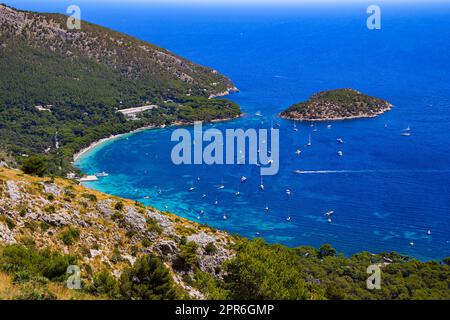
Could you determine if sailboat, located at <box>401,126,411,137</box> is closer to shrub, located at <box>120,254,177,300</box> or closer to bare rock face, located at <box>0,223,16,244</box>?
shrub, located at <box>120,254,177,300</box>

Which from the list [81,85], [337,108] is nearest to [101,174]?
[81,85]

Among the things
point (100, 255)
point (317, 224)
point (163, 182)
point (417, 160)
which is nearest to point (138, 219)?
point (100, 255)

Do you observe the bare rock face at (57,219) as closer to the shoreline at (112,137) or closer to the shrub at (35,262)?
the shrub at (35,262)

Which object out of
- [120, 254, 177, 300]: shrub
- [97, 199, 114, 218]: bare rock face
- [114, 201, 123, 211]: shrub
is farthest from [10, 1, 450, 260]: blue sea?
[120, 254, 177, 300]: shrub

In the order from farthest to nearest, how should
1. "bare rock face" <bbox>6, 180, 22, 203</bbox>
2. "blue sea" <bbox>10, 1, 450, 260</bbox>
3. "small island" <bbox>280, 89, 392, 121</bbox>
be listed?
1. "small island" <bbox>280, 89, 392, 121</bbox>
2. "blue sea" <bbox>10, 1, 450, 260</bbox>
3. "bare rock face" <bbox>6, 180, 22, 203</bbox>

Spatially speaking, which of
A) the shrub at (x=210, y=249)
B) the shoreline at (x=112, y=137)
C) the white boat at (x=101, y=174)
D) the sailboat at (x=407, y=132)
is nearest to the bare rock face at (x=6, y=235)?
the shrub at (x=210, y=249)

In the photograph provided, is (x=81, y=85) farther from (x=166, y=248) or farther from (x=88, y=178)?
(x=166, y=248)

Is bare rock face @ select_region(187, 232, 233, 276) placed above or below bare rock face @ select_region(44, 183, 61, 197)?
below

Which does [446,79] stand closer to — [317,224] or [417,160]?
[417,160]
